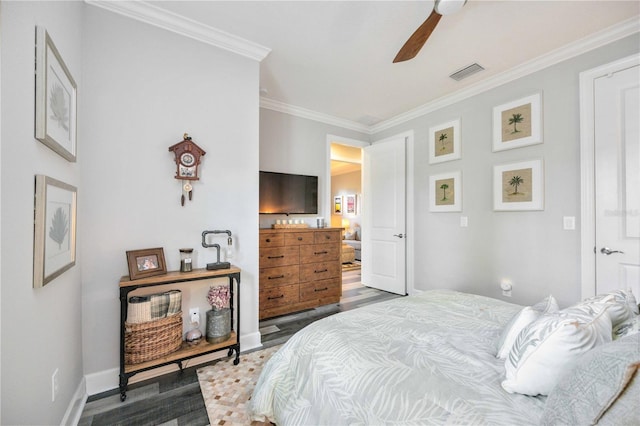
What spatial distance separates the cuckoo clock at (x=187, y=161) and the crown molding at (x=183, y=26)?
0.83 meters

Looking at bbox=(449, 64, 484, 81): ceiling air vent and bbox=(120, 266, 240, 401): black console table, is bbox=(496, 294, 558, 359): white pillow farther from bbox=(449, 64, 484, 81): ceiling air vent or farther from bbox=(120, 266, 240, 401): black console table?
bbox=(449, 64, 484, 81): ceiling air vent

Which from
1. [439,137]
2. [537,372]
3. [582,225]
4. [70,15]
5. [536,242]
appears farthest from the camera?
[439,137]

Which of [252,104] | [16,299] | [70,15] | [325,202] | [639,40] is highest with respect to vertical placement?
[639,40]

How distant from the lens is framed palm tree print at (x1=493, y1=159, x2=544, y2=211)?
8.61 feet

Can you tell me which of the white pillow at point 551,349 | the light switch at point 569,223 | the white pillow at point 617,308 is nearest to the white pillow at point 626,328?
the white pillow at point 617,308

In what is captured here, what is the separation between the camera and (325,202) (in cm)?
406

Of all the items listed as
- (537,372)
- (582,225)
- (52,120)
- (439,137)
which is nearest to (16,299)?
(52,120)

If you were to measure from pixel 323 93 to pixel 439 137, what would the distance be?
5.29 feet

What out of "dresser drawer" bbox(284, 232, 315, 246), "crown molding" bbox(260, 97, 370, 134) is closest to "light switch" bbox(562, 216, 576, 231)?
"dresser drawer" bbox(284, 232, 315, 246)

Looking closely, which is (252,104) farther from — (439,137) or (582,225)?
(582,225)

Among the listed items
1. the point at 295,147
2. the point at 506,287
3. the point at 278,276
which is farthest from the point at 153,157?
the point at 506,287

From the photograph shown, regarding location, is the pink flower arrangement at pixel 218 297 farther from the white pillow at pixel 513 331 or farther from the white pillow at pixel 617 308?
the white pillow at pixel 617 308

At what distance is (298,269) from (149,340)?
1.69 meters

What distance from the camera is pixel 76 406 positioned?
1.55 m
